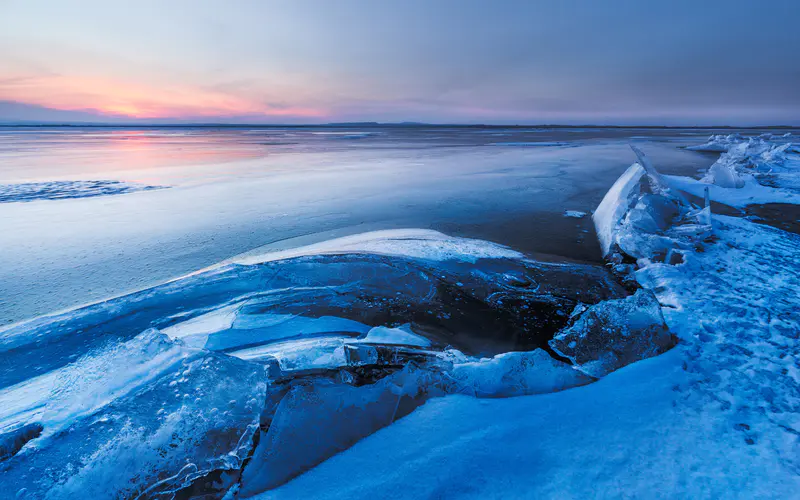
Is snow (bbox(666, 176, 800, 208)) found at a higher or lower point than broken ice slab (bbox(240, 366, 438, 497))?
higher

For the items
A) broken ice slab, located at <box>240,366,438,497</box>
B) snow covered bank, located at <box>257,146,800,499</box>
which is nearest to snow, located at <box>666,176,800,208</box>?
snow covered bank, located at <box>257,146,800,499</box>

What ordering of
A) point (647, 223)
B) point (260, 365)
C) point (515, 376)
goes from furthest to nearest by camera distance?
1. point (647, 223)
2. point (515, 376)
3. point (260, 365)

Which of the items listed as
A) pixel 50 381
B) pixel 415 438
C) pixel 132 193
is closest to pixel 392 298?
pixel 415 438

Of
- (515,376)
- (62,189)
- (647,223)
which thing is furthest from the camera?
(62,189)

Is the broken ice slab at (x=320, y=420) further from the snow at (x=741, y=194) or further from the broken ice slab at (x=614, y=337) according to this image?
the snow at (x=741, y=194)

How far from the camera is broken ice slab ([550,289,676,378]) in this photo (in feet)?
6.50

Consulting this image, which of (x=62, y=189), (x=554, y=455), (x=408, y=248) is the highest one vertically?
(x=62, y=189)

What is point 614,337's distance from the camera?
6.93 feet

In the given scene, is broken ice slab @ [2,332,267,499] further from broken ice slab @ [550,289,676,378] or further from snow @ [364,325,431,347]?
broken ice slab @ [550,289,676,378]

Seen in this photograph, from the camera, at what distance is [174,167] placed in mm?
11320

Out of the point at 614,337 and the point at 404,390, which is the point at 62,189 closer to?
the point at 404,390

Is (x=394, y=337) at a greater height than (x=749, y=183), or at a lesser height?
lesser

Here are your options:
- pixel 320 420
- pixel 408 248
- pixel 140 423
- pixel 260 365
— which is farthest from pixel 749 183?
pixel 140 423

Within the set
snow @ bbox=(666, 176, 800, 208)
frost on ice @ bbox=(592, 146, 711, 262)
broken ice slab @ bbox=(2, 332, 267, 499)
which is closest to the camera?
broken ice slab @ bbox=(2, 332, 267, 499)
